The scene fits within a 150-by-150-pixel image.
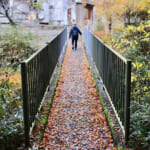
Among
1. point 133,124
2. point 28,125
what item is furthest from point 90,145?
point 28,125

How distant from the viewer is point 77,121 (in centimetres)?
520

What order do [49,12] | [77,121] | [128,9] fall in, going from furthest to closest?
1. [49,12]
2. [128,9]
3. [77,121]

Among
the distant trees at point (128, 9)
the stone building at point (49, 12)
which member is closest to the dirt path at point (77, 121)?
the distant trees at point (128, 9)

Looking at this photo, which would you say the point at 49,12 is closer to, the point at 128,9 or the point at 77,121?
the point at 128,9

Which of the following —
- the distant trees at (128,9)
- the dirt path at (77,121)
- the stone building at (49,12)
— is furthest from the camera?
the stone building at (49,12)

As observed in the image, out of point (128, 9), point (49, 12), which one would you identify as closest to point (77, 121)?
point (128, 9)

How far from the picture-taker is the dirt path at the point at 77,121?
170 inches

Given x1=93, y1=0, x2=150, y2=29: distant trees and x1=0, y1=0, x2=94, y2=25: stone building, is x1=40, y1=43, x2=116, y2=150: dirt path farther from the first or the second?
x1=0, y1=0, x2=94, y2=25: stone building

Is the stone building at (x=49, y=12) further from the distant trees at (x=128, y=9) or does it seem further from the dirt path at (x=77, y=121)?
the dirt path at (x=77, y=121)

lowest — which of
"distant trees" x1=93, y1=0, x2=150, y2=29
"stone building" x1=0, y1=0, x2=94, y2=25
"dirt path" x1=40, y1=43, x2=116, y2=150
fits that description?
"dirt path" x1=40, y1=43, x2=116, y2=150

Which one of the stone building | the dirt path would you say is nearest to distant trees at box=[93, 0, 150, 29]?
the dirt path

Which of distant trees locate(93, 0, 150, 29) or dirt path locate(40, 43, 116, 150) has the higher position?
distant trees locate(93, 0, 150, 29)

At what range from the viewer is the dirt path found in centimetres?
432

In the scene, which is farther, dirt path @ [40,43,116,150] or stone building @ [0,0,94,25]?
stone building @ [0,0,94,25]
